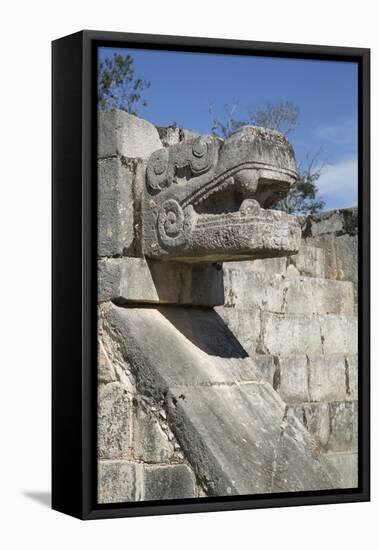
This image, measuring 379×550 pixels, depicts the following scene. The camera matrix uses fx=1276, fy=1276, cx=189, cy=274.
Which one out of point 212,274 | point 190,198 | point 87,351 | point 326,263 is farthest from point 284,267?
point 87,351

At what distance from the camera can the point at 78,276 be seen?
7367mm

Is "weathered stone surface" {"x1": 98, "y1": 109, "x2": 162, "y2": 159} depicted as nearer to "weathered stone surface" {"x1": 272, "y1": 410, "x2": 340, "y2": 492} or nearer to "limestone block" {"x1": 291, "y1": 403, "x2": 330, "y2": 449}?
"weathered stone surface" {"x1": 272, "y1": 410, "x2": 340, "y2": 492}

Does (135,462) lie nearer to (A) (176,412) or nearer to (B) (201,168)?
(A) (176,412)

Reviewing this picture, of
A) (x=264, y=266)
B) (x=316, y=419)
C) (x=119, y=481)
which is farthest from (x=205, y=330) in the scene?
(x=316, y=419)

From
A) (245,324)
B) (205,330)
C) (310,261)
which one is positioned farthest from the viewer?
(310,261)

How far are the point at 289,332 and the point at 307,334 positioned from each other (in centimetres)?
38

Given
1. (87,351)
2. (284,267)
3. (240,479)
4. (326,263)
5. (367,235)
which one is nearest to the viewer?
(87,351)

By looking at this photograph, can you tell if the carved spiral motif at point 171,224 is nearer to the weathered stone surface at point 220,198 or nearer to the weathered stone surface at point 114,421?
the weathered stone surface at point 220,198

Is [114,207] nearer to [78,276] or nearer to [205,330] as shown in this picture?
[78,276]

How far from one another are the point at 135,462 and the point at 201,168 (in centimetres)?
186

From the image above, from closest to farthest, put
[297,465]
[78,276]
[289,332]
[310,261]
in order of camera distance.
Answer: [78,276] → [297,465] → [289,332] → [310,261]

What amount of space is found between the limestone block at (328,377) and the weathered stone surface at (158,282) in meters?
2.52

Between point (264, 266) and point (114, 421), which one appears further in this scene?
point (264, 266)

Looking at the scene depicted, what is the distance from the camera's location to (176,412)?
7.85 metres
